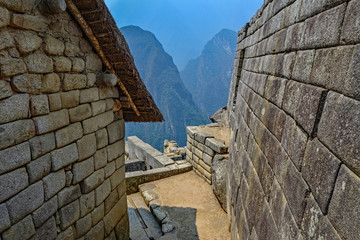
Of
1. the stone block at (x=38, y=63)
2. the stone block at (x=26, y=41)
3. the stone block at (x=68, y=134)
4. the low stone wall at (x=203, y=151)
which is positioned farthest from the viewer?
the low stone wall at (x=203, y=151)

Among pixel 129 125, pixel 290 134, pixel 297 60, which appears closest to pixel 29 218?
pixel 290 134

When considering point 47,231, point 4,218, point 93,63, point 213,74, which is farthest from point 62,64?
point 213,74

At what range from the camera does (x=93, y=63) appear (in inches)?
101

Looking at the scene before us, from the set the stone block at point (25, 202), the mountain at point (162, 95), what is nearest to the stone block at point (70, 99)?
the stone block at point (25, 202)

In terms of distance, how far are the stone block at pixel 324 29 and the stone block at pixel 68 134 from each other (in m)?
2.23

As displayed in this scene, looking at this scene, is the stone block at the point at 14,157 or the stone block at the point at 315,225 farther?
the stone block at the point at 14,157

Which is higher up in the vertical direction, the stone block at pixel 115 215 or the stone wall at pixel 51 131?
the stone wall at pixel 51 131

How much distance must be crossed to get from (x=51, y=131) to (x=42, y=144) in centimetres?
15

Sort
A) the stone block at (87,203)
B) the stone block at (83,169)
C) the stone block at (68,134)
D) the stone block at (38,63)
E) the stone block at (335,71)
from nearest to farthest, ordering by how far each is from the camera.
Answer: the stone block at (335,71) → the stone block at (38,63) → the stone block at (68,134) → the stone block at (83,169) → the stone block at (87,203)

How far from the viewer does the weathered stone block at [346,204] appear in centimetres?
81

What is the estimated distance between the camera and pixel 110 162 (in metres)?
2.96

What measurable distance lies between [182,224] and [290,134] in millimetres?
3993

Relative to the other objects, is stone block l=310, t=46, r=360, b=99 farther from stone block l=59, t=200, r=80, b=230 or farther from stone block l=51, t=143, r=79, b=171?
stone block l=59, t=200, r=80, b=230

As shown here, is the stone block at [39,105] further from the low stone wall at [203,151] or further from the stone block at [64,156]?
the low stone wall at [203,151]
